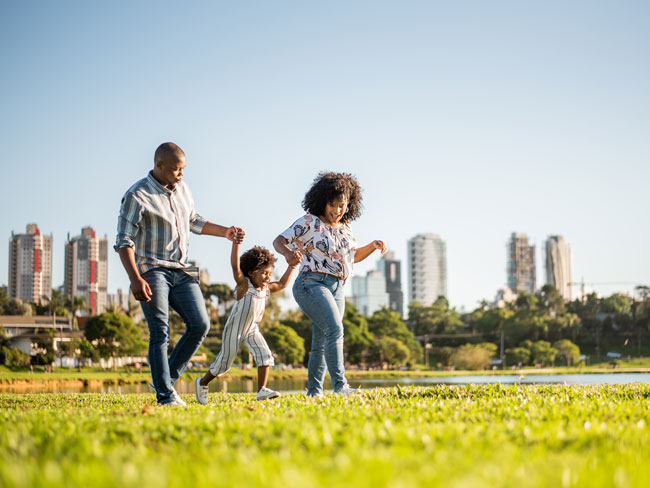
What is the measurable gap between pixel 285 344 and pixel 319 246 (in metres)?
65.0

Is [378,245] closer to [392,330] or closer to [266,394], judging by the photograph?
[266,394]

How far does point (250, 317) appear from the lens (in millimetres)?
7660

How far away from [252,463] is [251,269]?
209 inches

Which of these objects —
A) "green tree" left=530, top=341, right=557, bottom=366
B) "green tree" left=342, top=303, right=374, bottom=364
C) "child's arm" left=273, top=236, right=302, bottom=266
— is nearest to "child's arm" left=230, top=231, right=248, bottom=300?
"child's arm" left=273, top=236, right=302, bottom=266

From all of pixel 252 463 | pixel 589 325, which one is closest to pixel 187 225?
pixel 252 463

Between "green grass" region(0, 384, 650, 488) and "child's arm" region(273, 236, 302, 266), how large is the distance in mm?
2828

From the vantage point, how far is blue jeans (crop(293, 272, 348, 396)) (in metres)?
7.39

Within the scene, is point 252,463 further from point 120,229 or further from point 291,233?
point 291,233

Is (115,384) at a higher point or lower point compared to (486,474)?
lower

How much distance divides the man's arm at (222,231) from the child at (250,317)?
517mm

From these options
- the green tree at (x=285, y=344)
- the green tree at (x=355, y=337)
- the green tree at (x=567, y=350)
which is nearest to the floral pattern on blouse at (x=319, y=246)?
the green tree at (x=285, y=344)

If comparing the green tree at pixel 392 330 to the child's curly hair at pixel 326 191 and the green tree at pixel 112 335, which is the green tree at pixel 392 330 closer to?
the green tree at pixel 112 335

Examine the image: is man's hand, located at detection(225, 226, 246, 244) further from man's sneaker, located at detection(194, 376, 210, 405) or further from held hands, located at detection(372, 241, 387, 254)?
held hands, located at detection(372, 241, 387, 254)

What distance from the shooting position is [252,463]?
2.58 meters
